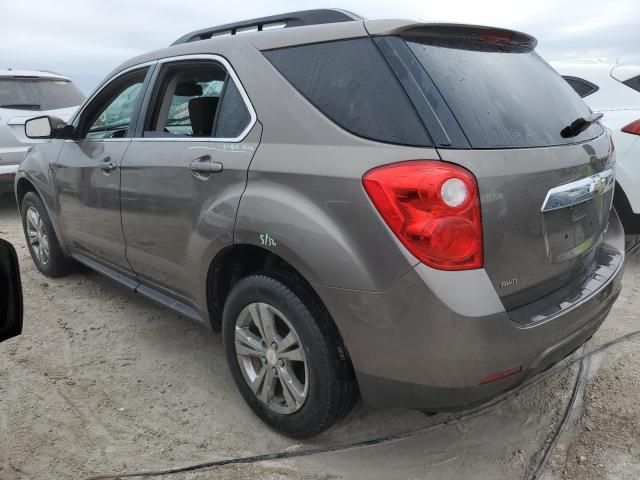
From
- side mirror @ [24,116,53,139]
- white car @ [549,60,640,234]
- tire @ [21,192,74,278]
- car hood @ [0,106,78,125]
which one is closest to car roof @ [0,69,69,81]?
car hood @ [0,106,78,125]

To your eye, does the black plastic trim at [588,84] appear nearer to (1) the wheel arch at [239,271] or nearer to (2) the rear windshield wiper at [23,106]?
(1) the wheel arch at [239,271]

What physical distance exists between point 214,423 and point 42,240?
107 inches

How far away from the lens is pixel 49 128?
12.4 ft

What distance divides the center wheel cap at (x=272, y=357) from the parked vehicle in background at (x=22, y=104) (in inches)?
220

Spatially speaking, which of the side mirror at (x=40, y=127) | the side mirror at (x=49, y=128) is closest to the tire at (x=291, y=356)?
the side mirror at (x=49, y=128)

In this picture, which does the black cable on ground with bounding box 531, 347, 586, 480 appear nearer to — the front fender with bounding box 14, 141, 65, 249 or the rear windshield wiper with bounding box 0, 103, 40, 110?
the front fender with bounding box 14, 141, 65, 249

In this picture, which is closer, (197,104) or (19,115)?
(197,104)

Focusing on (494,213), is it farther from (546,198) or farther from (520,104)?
(520,104)

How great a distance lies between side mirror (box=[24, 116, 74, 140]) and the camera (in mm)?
3744

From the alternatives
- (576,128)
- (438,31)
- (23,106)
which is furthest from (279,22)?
(23,106)

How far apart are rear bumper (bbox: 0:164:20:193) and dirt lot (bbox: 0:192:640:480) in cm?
388

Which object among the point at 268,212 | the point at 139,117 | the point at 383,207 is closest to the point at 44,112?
the point at 139,117

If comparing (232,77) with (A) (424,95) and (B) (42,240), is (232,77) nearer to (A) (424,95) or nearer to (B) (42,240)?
(A) (424,95)

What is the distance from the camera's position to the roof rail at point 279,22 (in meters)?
2.54
